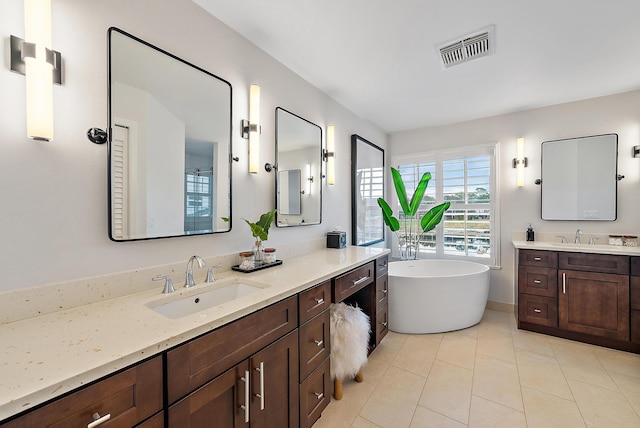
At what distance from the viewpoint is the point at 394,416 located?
5.61 feet

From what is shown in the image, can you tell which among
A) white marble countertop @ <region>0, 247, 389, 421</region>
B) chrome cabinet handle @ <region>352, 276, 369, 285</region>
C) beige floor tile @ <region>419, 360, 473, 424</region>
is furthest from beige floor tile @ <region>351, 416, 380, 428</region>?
white marble countertop @ <region>0, 247, 389, 421</region>

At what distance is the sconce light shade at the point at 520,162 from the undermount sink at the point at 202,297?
338cm

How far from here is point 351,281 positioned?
1.97 m

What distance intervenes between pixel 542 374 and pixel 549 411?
476 millimetres

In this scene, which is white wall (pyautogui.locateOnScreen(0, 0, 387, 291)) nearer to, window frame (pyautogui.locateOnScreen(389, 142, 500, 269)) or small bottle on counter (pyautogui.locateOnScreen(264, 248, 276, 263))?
small bottle on counter (pyautogui.locateOnScreen(264, 248, 276, 263))

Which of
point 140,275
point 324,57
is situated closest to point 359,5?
point 324,57

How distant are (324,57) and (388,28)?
53cm

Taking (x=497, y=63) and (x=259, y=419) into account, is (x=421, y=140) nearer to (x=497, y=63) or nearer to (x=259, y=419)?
(x=497, y=63)

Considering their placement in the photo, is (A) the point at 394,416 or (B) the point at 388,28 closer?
(A) the point at 394,416

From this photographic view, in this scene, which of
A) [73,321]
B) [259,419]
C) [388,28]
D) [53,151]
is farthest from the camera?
[388,28]

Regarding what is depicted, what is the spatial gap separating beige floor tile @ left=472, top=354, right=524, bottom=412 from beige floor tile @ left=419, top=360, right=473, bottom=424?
0.07 metres

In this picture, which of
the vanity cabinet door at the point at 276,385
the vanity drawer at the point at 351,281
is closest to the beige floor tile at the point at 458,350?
the vanity drawer at the point at 351,281

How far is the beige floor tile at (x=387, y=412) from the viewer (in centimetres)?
166

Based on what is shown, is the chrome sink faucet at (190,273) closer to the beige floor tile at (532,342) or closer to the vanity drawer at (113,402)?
the vanity drawer at (113,402)
